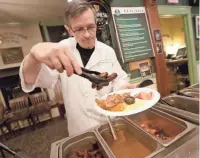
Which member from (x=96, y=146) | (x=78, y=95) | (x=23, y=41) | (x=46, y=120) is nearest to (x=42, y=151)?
(x=46, y=120)

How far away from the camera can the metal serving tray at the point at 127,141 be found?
804 mm

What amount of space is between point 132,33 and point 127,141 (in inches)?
71.7

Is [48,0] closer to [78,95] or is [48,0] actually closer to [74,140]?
[78,95]

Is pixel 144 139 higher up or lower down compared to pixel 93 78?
lower down

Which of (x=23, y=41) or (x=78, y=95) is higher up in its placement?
(x=23, y=41)


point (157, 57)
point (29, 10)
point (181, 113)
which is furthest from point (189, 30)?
point (29, 10)

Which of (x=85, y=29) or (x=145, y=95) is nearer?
(x=145, y=95)

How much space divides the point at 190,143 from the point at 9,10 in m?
3.81

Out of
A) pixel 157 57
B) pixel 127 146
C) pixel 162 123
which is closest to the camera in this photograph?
pixel 127 146

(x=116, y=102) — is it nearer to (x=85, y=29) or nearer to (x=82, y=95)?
(x=82, y=95)

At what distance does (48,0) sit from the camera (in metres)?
2.95

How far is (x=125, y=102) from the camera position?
96 centimetres

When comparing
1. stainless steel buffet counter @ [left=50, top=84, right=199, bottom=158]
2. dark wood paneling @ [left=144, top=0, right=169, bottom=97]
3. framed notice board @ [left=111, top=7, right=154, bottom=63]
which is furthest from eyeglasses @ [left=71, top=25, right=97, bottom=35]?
dark wood paneling @ [left=144, top=0, right=169, bottom=97]

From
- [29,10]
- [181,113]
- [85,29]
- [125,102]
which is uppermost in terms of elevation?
[29,10]
